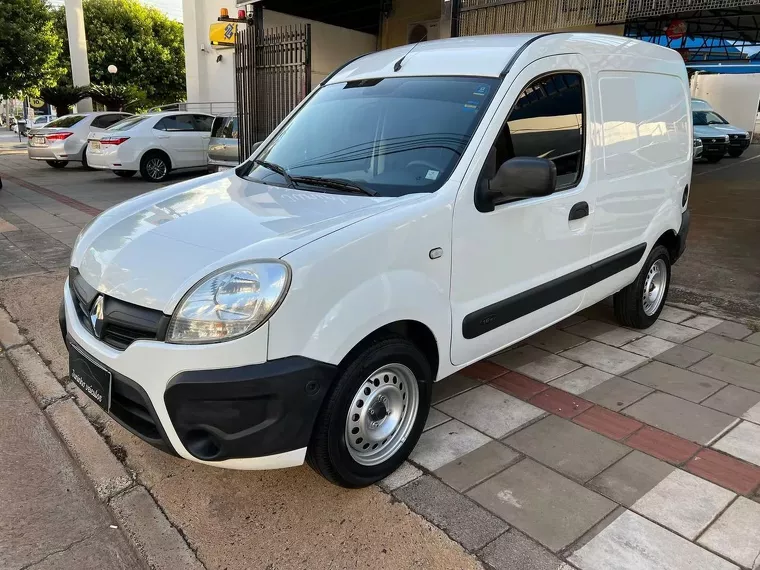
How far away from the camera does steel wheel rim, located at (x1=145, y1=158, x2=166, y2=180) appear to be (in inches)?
540

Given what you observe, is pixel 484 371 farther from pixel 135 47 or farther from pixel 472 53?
pixel 135 47

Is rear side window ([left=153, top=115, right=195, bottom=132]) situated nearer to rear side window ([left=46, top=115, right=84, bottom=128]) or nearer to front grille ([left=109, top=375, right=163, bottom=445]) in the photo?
rear side window ([left=46, top=115, right=84, bottom=128])

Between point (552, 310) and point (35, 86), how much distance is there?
26951mm

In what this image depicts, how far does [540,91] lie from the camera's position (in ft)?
10.9

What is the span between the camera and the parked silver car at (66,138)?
15.6m

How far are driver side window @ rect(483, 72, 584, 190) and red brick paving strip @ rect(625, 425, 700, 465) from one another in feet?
4.82

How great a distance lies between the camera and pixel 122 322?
8.00 feet

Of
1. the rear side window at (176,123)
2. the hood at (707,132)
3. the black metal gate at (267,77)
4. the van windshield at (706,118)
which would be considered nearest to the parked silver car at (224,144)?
the black metal gate at (267,77)

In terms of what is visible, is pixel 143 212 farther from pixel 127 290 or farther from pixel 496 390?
pixel 496 390

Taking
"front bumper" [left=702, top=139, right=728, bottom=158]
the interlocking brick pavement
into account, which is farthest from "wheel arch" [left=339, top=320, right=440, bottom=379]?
"front bumper" [left=702, top=139, right=728, bottom=158]

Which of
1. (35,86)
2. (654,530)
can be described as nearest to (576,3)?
(654,530)

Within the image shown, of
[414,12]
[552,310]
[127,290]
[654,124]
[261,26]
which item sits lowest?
[552,310]

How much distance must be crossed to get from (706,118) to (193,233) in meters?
20.9

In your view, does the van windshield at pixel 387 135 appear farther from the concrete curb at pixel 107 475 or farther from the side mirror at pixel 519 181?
the concrete curb at pixel 107 475
